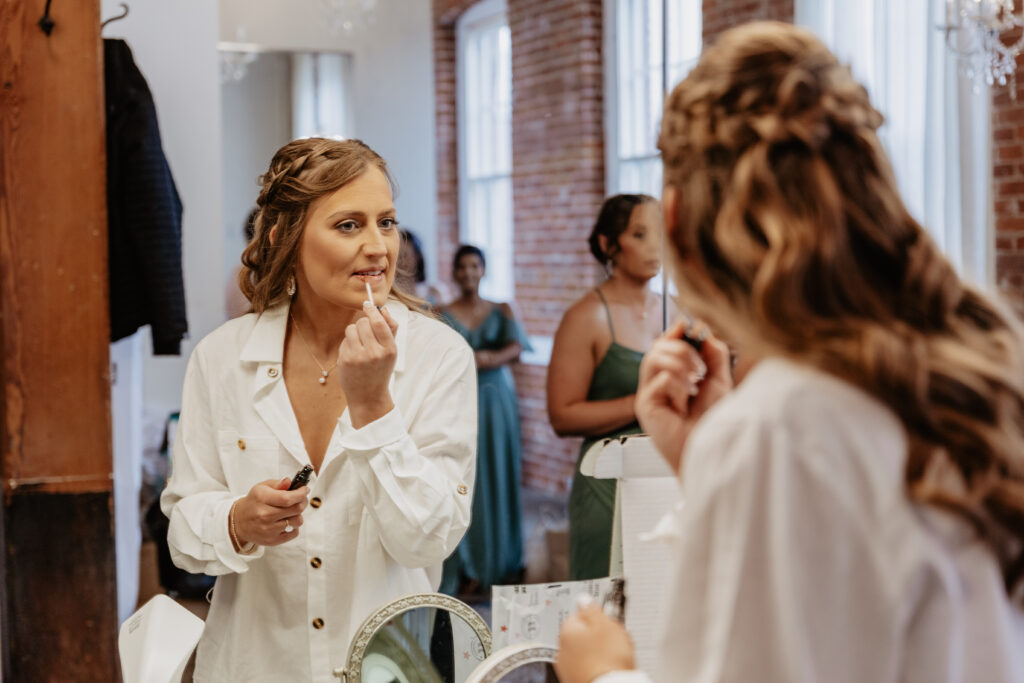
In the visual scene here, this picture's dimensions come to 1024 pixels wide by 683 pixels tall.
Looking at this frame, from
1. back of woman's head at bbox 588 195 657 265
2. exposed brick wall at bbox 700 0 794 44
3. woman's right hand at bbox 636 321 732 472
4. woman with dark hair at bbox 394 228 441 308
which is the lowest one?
woman's right hand at bbox 636 321 732 472

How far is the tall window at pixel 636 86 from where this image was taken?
3.54 meters

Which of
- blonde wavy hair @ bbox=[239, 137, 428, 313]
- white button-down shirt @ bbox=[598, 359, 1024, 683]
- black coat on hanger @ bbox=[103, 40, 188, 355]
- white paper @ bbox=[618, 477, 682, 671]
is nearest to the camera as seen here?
white button-down shirt @ bbox=[598, 359, 1024, 683]

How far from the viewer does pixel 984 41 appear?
11.0 feet

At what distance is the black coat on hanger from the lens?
2602mm

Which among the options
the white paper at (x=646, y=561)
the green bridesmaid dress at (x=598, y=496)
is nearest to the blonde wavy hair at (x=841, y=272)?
the white paper at (x=646, y=561)

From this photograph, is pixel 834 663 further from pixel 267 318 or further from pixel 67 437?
pixel 67 437

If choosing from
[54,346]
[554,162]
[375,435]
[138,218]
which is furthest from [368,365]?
[554,162]

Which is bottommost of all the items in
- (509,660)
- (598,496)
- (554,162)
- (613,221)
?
(598,496)

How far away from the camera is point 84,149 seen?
1.69 metres

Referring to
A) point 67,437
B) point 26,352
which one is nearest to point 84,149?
point 26,352

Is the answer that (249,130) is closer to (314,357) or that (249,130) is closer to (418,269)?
(418,269)

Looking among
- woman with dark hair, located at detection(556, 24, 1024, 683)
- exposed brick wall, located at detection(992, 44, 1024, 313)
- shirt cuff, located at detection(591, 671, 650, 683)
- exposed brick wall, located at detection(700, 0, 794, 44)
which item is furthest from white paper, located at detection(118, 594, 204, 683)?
exposed brick wall, located at detection(992, 44, 1024, 313)

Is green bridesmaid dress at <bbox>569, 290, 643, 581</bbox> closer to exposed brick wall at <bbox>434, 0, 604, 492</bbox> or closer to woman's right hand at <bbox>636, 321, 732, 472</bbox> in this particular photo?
exposed brick wall at <bbox>434, 0, 604, 492</bbox>

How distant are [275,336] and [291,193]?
224 mm
